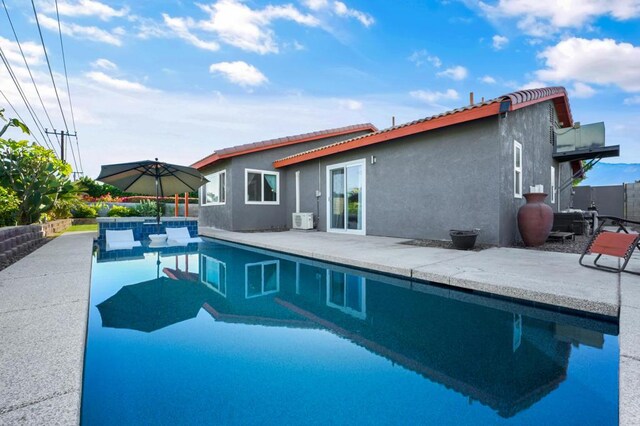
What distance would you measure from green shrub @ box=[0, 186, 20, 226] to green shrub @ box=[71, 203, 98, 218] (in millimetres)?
7674

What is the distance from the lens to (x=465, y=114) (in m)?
7.23

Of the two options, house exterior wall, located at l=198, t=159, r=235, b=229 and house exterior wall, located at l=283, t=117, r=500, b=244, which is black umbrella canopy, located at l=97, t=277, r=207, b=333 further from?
house exterior wall, located at l=198, t=159, r=235, b=229

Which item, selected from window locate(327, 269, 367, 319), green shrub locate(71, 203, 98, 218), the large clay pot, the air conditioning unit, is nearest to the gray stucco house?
the air conditioning unit

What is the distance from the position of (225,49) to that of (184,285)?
11066mm

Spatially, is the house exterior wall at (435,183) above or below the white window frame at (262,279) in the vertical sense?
A: above

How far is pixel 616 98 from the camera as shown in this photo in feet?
60.7

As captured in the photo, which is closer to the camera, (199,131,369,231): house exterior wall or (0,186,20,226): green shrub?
(0,186,20,226): green shrub

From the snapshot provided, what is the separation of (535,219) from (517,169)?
1642 mm

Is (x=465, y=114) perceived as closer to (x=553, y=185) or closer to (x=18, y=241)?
(x=553, y=185)

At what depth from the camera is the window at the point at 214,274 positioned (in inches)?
197

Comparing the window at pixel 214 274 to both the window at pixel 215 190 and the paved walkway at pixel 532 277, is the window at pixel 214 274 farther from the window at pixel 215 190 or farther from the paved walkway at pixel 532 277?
the window at pixel 215 190

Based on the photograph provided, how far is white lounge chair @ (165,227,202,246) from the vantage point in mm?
9906

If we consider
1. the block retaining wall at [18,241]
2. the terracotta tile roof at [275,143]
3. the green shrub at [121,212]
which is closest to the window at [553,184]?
the terracotta tile roof at [275,143]

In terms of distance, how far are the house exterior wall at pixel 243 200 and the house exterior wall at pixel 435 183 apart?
3.71m
